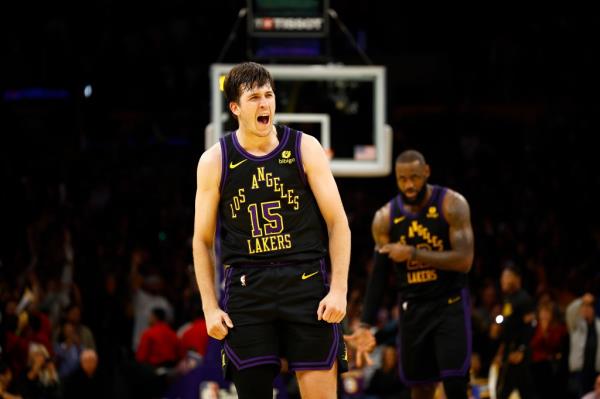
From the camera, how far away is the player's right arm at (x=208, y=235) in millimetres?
5195

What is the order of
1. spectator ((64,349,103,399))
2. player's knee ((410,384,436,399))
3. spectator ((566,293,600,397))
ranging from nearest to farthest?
→ player's knee ((410,384,436,399))
spectator ((64,349,103,399))
spectator ((566,293,600,397))

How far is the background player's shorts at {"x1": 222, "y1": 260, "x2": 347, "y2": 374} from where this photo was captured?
16.8 feet

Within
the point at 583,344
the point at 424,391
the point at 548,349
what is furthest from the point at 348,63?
the point at 424,391

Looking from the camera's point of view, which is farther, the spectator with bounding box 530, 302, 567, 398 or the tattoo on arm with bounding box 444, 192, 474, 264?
the spectator with bounding box 530, 302, 567, 398

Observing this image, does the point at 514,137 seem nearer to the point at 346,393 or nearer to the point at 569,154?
the point at 569,154

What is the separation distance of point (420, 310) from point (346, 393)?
4.56 meters

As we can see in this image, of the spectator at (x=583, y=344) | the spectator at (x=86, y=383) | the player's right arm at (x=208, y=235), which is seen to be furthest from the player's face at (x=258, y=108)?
the spectator at (x=583, y=344)

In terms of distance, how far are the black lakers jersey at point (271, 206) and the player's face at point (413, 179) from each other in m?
2.57

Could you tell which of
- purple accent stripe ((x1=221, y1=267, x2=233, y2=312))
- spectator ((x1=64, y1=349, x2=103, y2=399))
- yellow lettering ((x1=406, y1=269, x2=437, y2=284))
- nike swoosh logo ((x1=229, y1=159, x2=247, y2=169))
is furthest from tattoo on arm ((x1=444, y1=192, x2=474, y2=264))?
spectator ((x1=64, y1=349, x2=103, y2=399))

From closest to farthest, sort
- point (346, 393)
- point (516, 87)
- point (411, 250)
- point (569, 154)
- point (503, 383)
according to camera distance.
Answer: point (411, 250) → point (503, 383) → point (346, 393) → point (569, 154) → point (516, 87)

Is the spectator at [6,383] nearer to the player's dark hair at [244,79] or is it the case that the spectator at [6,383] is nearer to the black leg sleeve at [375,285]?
the black leg sleeve at [375,285]

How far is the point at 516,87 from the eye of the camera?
20.7 meters

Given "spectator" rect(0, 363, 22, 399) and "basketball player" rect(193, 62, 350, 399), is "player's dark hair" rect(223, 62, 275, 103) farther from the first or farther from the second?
"spectator" rect(0, 363, 22, 399)

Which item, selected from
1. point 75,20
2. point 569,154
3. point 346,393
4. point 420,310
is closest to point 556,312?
point 346,393
